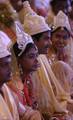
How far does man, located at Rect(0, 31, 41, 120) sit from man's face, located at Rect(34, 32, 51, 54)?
0.49 meters

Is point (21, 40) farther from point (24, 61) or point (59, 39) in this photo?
point (59, 39)

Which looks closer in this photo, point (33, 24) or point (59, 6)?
point (33, 24)

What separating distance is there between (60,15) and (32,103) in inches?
33.6

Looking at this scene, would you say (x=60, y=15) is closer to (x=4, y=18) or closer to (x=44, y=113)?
(x=4, y=18)

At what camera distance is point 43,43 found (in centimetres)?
251

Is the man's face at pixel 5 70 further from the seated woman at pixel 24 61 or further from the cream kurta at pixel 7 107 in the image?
the seated woman at pixel 24 61

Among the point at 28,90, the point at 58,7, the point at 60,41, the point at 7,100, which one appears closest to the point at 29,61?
the point at 28,90

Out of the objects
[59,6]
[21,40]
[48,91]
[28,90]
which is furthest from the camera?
[59,6]

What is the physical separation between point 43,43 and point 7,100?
0.63m

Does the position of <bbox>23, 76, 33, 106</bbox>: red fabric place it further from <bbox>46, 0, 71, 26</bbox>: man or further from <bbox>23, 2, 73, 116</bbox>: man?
<bbox>46, 0, 71, 26</bbox>: man

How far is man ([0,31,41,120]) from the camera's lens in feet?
6.28

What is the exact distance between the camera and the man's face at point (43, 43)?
2.51m

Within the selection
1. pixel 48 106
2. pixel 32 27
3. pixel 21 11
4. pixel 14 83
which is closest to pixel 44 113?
pixel 48 106

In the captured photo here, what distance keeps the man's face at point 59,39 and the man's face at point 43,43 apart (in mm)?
225
